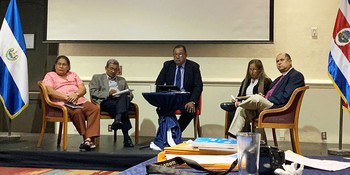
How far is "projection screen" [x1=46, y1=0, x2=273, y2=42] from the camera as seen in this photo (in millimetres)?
4895

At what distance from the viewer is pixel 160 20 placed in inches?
202

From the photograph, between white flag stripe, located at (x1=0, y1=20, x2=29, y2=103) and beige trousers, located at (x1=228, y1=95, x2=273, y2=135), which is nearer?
beige trousers, located at (x1=228, y1=95, x2=273, y2=135)

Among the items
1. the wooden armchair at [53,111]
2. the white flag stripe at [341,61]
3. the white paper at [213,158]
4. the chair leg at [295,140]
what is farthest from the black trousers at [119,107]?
the white paper at [213,158]

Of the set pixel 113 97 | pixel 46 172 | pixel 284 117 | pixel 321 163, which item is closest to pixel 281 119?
pixel 284 117

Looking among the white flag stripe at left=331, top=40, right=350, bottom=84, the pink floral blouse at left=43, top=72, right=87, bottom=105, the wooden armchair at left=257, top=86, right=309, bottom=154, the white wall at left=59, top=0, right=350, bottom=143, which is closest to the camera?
the wooden armchair at left=257, top=86, right=309, bottom=154

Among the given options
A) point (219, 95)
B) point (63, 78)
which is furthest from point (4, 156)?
point (219, 95)

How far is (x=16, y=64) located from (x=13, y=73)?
0.11 meters

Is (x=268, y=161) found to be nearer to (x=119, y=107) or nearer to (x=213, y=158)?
(x=213, y=158)

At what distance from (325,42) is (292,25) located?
0.44 m

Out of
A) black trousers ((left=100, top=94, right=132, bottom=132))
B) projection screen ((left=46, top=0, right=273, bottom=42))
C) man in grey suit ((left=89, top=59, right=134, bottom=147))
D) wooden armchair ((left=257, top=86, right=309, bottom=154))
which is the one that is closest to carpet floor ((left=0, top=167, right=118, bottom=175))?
man in grey suit ((left=89, top=59, right=134, bottom=147))

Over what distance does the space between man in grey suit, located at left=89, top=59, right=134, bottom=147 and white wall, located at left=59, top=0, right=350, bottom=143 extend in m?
0.61

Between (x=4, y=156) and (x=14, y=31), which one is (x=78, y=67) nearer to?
(x=14, y=31)

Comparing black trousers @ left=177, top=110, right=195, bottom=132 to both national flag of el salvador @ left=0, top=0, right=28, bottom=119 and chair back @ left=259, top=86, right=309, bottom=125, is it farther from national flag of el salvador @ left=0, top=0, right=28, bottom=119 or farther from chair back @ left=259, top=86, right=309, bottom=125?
national flag of el salvador @ left=0, top=0, right=28, bottom=119

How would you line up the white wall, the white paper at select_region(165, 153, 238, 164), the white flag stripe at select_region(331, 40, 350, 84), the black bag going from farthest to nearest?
the white wall, the white flag stripe at select_region(331, 40, 350, 84), the white paper at select_region(165, 153, 238, 164), the black bag
